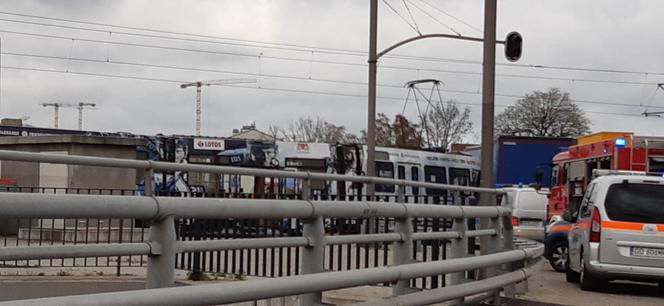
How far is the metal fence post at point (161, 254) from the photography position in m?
3.98

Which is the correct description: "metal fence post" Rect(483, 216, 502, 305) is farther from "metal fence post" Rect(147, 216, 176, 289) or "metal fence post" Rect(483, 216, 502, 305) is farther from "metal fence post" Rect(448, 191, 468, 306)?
"metal fence post" Rect(147, 216, 176, 289)

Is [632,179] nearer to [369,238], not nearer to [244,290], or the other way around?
[369,238]

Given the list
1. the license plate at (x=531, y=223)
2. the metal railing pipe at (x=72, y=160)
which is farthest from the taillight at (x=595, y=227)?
the license plate at (x=531, y=223)

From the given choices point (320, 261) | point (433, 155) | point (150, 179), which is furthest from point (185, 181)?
point (433, 155)

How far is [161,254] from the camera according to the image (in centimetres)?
403

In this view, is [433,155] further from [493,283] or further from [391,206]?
[391,206]

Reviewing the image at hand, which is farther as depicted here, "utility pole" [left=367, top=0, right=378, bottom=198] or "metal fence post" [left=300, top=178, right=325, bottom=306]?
"utility pole" [left=367, top=0, right=378, bottom=198]

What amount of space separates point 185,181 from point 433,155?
74.8 feet

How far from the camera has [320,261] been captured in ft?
18.2

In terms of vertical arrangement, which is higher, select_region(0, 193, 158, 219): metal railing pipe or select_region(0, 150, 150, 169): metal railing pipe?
select_region(0, 150, 150, 169): metal railing pipe

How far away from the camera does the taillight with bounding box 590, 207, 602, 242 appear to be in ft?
41.5

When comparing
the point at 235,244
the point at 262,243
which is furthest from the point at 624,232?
the point at 235,244

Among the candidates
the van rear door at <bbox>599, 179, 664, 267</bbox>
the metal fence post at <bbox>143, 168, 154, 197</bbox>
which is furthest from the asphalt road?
the metal fence post at <bbox>143, 168, 154, 197</bbox>

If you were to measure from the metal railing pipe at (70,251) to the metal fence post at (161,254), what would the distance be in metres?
0.05
